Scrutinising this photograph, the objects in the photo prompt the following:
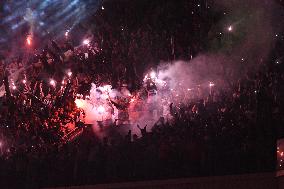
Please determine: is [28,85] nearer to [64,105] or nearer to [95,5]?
[64,105]

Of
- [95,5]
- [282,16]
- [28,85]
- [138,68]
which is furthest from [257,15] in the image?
[28,85]

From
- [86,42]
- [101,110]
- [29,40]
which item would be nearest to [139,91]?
[101,110]

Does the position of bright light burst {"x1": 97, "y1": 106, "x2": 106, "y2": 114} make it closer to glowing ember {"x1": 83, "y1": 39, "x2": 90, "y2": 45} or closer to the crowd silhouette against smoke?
the crowd silhouette against smoke

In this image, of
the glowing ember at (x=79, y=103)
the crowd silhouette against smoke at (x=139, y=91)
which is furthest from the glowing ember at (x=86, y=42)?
the glowing ember at (x=79, y=103)

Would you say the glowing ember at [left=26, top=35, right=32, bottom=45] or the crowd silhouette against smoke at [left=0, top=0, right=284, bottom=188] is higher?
the glowing ember at [left=26, top=35, right=32, bottom=45]

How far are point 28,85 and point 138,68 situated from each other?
3684 mm

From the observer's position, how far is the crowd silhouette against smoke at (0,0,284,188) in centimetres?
950

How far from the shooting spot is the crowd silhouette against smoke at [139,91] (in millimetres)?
9500

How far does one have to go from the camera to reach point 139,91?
14914 mm

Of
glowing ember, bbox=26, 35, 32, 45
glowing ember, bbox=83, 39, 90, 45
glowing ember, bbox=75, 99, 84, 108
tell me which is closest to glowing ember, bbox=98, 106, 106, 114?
glowing ember, bbox=75, 99, 84, 108

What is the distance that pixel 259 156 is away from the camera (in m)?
8.96

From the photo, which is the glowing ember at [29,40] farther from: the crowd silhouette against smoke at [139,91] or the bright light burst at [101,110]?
the bright light burst at [101,110]

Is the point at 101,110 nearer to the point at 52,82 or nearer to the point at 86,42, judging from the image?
the point at 52,82

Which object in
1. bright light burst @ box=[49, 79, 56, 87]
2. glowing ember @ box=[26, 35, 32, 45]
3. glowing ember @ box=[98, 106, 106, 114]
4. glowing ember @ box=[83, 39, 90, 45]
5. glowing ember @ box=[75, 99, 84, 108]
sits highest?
glowing ember @ box=[26, 35, 32, 45]
